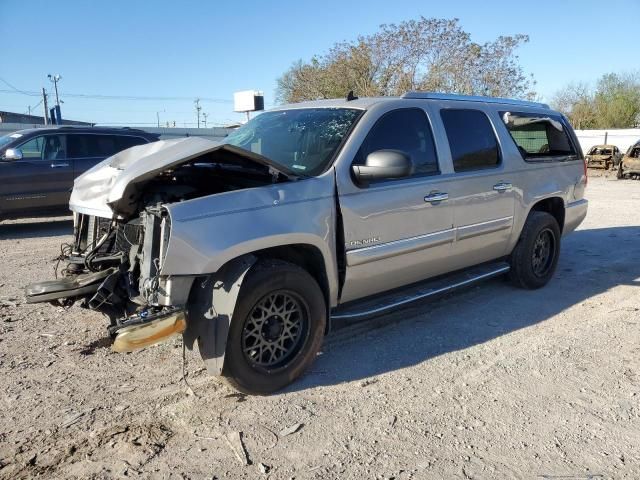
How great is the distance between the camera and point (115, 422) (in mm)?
3127

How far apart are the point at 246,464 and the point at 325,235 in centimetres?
153

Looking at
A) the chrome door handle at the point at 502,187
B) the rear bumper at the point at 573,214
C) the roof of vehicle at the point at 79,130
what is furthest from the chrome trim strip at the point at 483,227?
the roof of vehicle at the point at 79,130

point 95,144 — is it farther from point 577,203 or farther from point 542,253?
point 577,203

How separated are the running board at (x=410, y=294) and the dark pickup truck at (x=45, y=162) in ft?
23.1

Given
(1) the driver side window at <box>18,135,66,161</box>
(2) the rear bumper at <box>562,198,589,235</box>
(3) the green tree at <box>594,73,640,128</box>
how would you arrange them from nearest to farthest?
1. (2) the rear bumper at <box>562,198,589,235</box>
2. (1) the driver side window at <box>18,135,66,161</box>
3. (3) the green tree at <box>594,73,640,128</box>

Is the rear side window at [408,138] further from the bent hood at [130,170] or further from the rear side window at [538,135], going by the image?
the rear side window at [538,135]

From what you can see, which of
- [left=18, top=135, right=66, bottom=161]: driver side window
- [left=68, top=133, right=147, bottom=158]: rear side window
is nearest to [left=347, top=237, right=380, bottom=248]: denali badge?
[left=68, top=133, right=147, bottom=158]: rear side window

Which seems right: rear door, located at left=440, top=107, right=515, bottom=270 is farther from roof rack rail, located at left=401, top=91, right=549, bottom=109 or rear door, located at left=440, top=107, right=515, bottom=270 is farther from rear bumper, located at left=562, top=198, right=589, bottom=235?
rear bumper, located at left=562, top=198, right=589, bottom=235

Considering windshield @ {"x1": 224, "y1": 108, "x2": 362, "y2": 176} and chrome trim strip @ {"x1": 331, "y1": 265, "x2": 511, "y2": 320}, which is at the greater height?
windshield @ {"x1": 224, "y1": 108, "x2": 362, "y2": 176}

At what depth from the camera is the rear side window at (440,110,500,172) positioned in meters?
4.68

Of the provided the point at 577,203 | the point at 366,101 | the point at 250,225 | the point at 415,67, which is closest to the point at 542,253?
the point at 577,203

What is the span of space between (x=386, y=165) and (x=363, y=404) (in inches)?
62.3

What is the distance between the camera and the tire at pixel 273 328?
10.7ft

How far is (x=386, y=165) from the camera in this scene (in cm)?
366
